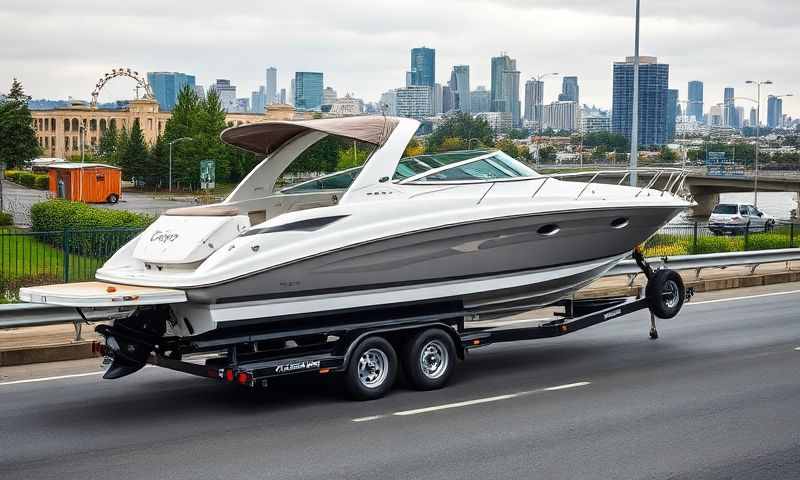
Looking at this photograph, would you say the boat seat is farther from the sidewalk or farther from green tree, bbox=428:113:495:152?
green tree, bbox=428:113:495:152

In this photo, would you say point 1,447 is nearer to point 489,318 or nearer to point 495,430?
point 495,430

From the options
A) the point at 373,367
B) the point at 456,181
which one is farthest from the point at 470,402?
the point at 456,181

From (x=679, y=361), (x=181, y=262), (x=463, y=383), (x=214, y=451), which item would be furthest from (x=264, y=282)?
(x=679, y=361)

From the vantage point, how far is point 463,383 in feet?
40.5

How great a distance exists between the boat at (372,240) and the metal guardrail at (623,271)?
113cm

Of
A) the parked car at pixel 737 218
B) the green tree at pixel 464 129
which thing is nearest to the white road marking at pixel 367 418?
the parked car at pixel 737 218

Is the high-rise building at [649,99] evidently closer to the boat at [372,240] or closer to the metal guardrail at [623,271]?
the metal guardrail at [623,271]

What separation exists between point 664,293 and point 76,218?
2169 cm

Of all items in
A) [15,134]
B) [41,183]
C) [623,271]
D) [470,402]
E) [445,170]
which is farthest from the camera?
[41,183]

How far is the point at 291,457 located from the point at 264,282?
2.30 m

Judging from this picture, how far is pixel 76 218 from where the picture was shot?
104 ft

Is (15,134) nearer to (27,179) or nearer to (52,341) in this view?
(27,179)

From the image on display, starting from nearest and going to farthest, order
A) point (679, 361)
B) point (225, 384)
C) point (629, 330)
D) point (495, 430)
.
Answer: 1. point (495, 430)
2. point (225, 384)
3. point (679, 361)
4. point (629, 330)

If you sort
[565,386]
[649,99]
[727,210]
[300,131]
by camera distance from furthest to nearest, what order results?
[649,99] → [727,210] → [300,131] → [565,386]
